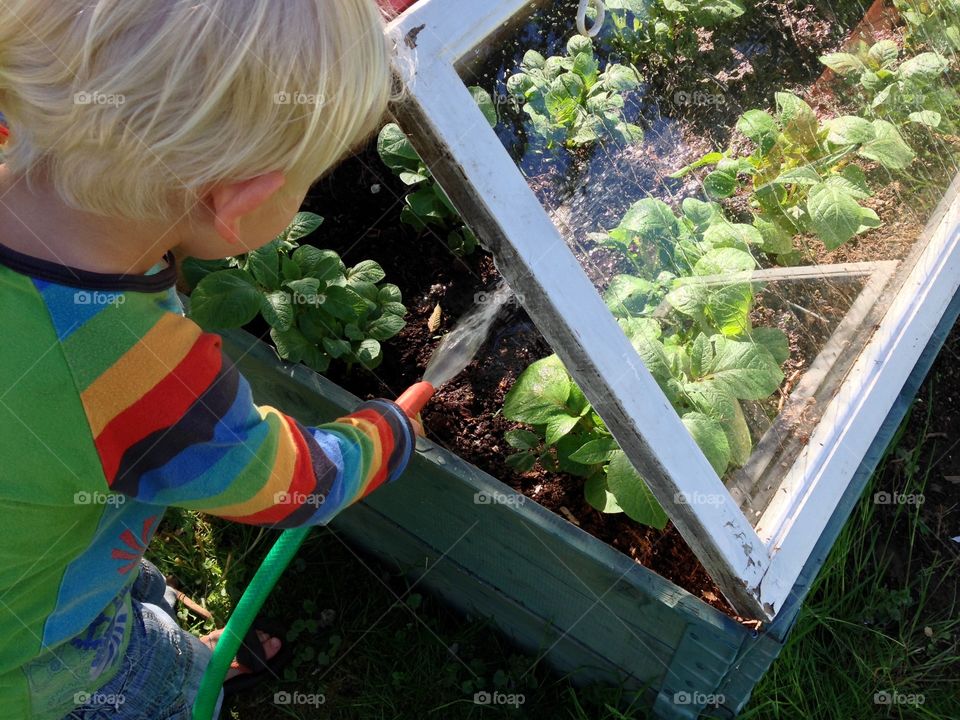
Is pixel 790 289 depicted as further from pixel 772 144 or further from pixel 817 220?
pixel 772 144

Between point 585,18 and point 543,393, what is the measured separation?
724 mm

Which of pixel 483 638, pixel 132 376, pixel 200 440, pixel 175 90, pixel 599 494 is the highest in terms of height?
pixel 175 90

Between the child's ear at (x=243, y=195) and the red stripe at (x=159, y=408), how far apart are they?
0.62ft

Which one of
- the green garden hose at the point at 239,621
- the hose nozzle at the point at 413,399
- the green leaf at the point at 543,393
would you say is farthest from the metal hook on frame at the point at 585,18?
the green garden hose at the point at 239,621

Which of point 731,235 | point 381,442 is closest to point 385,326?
point 381,442

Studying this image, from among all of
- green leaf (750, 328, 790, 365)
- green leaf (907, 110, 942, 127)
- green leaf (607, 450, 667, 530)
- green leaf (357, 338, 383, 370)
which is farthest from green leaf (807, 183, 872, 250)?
green leaf (357, 338, 383, 370)

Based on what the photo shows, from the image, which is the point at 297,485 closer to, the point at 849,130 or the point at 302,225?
the point at 302,225

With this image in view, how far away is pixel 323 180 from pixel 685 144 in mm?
1100

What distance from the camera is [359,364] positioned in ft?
6.75

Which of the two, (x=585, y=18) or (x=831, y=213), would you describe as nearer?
(x=585, y=18)

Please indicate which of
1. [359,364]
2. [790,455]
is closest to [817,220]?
[790,455]

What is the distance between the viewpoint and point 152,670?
168 cm

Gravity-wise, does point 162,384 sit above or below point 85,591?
above

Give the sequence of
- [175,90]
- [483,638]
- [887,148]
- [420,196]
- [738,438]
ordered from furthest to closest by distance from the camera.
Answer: [483,638] < [420,196] < [887,148] < [738,438] < [175,90]
